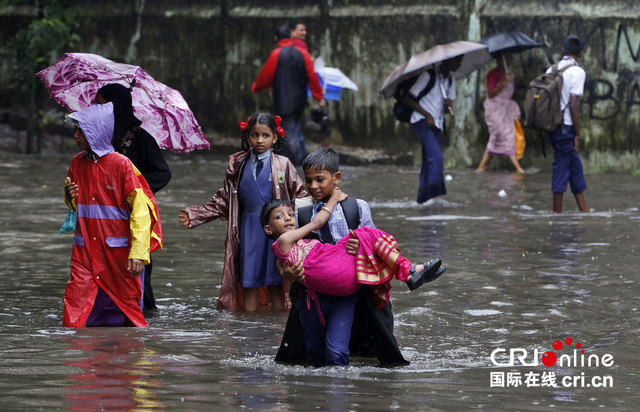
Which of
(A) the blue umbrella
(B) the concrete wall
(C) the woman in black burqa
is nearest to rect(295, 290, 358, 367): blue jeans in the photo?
(C) the woman in black burqa

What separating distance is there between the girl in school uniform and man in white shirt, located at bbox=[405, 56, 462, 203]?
6.25m

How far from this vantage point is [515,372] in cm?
661

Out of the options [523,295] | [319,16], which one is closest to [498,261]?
[523,295]

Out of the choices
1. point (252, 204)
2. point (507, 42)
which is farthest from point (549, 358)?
point (507, 42)

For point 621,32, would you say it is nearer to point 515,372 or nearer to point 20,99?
point 20,99

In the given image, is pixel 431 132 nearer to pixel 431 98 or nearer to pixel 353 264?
pixel 431 98

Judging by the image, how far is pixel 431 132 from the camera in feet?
49.6

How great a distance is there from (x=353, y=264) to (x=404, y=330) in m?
1.61

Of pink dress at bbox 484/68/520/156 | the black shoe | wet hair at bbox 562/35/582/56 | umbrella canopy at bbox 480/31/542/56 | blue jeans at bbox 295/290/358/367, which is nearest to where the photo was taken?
the black shoe

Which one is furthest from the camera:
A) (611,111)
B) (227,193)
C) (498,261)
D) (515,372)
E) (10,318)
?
(611,111)

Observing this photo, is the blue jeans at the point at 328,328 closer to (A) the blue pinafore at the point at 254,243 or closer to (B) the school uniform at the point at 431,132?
(A) the blue pinafore at the point at 254,243

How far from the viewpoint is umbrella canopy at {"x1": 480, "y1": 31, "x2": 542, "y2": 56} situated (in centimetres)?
1848

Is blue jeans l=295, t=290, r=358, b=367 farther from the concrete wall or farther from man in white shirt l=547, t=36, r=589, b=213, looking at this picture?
the concrete wall

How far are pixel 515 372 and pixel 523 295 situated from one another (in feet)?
8.43
